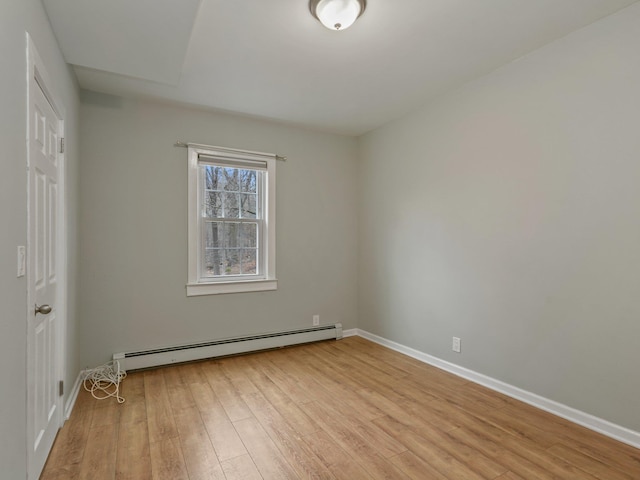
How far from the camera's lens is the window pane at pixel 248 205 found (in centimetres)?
392

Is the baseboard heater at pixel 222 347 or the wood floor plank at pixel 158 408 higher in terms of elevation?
the baseboard heater at pixel 222 347

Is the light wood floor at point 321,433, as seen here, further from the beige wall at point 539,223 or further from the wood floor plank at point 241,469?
the beige wall at point 539,223

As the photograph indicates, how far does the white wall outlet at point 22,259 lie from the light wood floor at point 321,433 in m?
1.19

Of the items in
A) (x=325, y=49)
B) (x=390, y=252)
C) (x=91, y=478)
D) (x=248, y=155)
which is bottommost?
(x=91, y=478)

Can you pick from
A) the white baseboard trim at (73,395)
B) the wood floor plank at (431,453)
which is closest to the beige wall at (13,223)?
the white baseboard trim at (73,395)

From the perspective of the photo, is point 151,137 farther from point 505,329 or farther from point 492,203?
point 505,329

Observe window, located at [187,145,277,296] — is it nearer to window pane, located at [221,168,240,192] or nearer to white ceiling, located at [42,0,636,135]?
window pane, located at [221,168,240,192]

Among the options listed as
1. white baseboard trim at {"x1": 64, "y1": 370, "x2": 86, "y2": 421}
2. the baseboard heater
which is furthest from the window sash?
white baseboard trim at {"x1": 64, "y1": 370, "x2": 86, "y2": 421}

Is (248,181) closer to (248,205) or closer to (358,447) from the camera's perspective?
(248,205)

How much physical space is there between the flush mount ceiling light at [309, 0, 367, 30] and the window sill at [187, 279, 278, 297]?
8.76 feet

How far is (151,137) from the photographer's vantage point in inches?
134

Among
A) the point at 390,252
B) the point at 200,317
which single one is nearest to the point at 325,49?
the point at 390,252

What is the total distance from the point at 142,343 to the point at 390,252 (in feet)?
9.26

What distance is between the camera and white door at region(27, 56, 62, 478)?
1.61m
